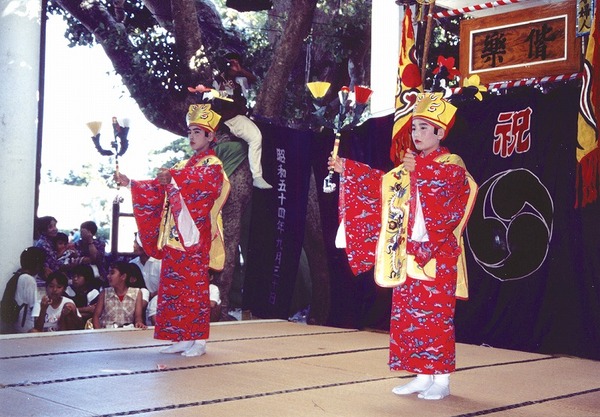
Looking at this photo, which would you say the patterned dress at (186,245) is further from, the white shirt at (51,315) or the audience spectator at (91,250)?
the audience spectator at (91,250)

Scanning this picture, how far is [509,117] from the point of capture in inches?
222

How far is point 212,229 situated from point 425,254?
1.83m

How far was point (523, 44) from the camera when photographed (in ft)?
17.7

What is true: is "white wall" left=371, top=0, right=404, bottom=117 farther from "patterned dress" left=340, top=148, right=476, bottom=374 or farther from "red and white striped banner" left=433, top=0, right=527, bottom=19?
"patterned dress" left=340, top=148, right=476, bottom=374

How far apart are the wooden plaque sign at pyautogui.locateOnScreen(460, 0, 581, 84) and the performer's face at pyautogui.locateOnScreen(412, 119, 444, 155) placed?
67.7 inches

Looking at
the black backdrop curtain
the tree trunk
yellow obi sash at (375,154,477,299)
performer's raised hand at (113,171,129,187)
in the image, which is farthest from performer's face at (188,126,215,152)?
the tree trunk

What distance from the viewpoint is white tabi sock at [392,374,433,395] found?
12.5 ft

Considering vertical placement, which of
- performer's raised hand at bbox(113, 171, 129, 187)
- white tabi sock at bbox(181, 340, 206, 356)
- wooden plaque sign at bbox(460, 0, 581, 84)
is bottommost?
white tabi sock at bbox(181, 340, 206, 356)

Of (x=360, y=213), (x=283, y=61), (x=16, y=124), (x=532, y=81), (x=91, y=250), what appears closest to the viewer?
(x=360, y=213)

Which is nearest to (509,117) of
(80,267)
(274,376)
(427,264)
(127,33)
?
(427,264)

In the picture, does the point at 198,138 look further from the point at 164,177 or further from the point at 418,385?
the point at 418,385

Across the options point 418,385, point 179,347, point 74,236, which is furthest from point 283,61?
point 74,236

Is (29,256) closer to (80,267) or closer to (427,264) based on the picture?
(80,267)

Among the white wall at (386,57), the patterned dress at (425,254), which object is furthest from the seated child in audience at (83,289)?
the patterned dress at (425,254)
